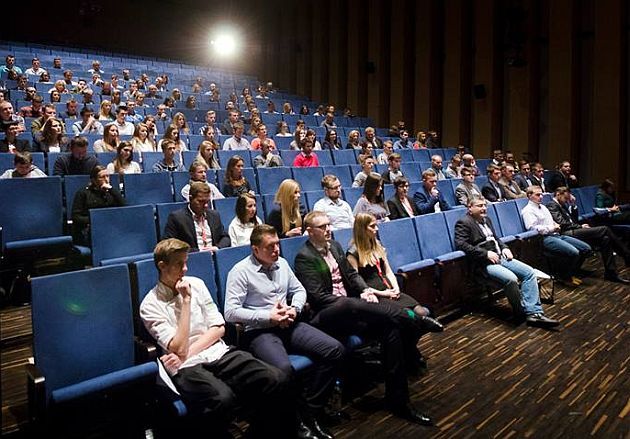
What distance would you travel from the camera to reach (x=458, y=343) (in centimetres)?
188

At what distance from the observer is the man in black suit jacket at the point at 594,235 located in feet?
9.13

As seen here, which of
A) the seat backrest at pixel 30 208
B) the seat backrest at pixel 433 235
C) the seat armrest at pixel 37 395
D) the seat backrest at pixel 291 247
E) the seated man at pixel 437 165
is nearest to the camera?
the seat armrest at pixel 37 395

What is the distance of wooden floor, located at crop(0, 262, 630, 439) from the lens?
1.30 m

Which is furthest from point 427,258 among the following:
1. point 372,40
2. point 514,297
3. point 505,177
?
point 372,40

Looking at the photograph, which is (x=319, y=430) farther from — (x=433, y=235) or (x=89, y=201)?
(x=89, y=201)

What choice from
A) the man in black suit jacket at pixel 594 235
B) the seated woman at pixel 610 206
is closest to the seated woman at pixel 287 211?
the man in black suit jacket at pixel 594 235

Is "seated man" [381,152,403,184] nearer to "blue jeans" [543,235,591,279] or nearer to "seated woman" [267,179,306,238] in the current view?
"blue jeans" [543,235,591,279]

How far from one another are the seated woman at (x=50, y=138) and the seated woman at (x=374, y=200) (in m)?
1.59

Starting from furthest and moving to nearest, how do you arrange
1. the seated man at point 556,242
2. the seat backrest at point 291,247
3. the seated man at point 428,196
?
1. the seated man at point 428,196
2. the seated man at point 556,242
3. the seat backrest at point 291,247

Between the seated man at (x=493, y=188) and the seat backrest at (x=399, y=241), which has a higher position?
the seated man at (x=493, y=188)

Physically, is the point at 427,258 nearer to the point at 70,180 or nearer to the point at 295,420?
the point at 295,420

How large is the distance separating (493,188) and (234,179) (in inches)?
69.7

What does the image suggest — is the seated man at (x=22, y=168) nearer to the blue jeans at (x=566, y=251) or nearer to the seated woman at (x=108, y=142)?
the seated woman at (x=108, y=142)

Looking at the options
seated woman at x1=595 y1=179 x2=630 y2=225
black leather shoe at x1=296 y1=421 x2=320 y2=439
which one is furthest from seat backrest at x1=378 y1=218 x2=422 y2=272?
seated woman at x1=595 y1=179 x2=630 y2=225
